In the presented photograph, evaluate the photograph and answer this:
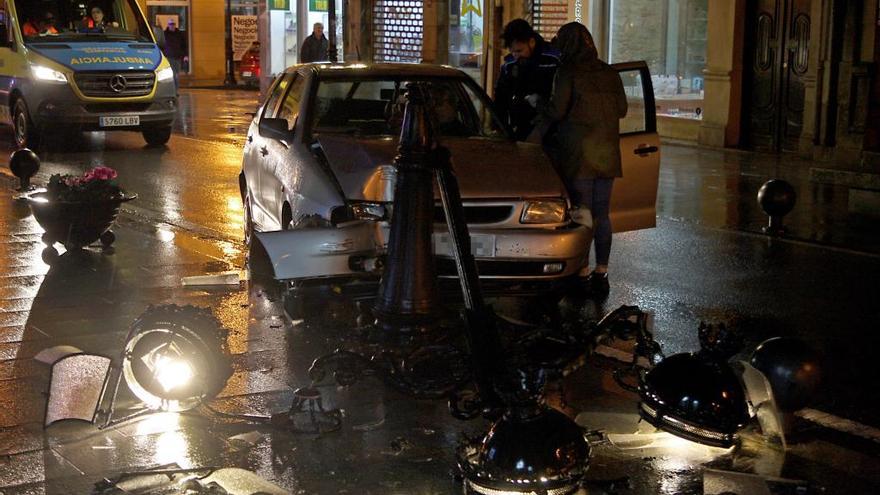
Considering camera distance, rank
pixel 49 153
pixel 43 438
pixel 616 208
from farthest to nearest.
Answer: pixel 49 153 < pixel 616 208 < pixel 43 438

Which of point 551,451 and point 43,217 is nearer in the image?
point 551,451

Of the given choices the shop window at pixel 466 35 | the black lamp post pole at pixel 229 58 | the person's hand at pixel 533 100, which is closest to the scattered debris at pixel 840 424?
the person's hand at pixel 533 100

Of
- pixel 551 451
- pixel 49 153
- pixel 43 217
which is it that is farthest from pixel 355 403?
pixel 49 153

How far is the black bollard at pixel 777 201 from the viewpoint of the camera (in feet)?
40.4

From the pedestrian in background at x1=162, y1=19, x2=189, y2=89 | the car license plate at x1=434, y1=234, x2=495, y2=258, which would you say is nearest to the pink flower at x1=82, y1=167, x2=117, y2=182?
the car license plate at x1=434, y1=234, x2=495, y2=258

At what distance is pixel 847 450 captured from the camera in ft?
19.8

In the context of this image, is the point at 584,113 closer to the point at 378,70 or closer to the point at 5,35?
the point at 378,70

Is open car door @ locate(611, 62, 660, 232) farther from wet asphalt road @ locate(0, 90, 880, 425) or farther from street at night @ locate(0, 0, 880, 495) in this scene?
wet asphalt road @ locate(0, 90, 880, 425)

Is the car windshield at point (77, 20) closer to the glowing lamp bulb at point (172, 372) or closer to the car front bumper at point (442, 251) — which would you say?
the car front bumper at point (442, 251)

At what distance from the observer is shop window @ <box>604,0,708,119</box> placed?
22234 millimetres

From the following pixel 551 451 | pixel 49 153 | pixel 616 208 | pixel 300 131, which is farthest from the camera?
pixel 49 153

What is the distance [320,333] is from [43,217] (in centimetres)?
359

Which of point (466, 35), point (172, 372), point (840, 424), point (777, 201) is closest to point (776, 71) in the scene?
point (777, 201)

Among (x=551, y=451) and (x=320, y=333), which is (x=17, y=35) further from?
(x=551, y=451)
